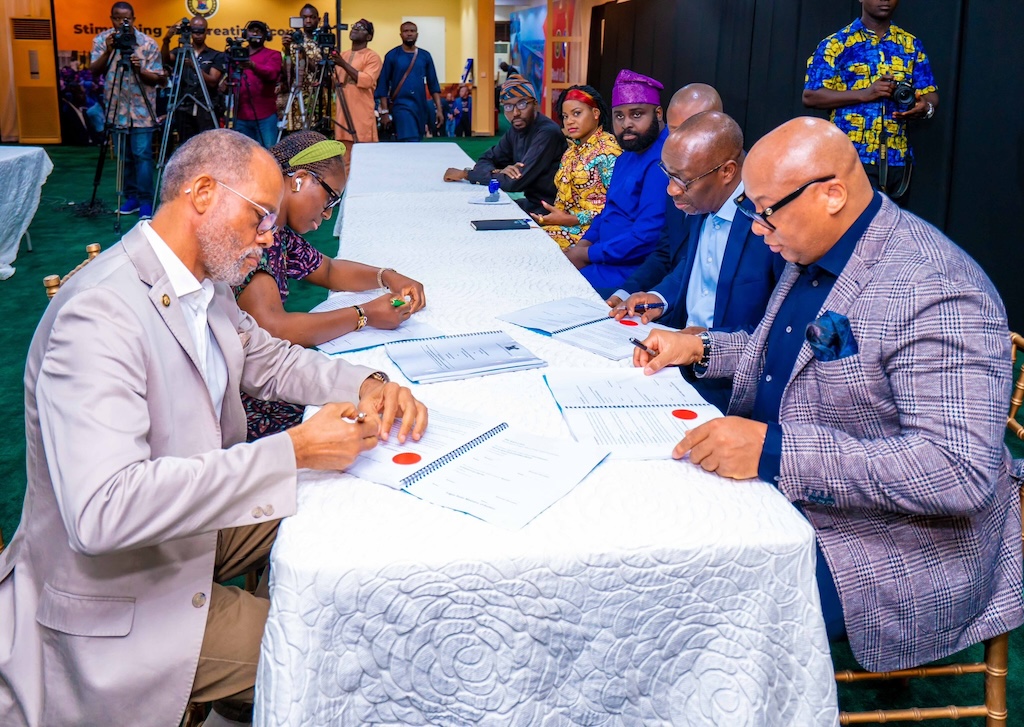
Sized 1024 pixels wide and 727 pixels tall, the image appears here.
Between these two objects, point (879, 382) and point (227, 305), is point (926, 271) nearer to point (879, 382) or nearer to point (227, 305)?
point (879, 382)

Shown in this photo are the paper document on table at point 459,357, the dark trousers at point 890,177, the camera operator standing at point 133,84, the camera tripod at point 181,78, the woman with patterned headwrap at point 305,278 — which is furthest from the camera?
the camera tripod at point 181,78

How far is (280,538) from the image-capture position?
3.61ft

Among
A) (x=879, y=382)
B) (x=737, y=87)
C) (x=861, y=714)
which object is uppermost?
(x=737, y=87)

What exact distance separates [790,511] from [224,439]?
0.93 m

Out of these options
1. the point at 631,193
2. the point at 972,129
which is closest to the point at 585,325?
the point at 631,193

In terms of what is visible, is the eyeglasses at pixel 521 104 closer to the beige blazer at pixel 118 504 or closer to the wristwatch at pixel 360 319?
the wristwatch at pixel 360 319

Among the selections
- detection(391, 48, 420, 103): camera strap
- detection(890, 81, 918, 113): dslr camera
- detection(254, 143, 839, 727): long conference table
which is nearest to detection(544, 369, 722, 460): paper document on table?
detection(254, 143, 839, 727): long conference table

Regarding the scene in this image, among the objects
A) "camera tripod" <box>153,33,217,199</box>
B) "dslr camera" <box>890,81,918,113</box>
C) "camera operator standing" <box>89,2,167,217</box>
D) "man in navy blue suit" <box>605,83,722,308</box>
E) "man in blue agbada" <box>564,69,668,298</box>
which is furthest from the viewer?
"camera tripod" <box>153,33,217,199</box>

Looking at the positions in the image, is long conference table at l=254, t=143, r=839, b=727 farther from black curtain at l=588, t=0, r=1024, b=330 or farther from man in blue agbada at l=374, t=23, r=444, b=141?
man in blue agbada at l=374, t=23, r=444, b=141

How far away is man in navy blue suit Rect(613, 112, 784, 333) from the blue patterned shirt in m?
1.87

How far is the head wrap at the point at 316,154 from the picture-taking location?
7.14 ft

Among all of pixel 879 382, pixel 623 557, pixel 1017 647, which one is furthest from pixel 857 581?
pixel 1017 647

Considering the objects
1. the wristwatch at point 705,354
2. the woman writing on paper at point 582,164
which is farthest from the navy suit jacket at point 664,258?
Result: the wristwatch at point 705,354

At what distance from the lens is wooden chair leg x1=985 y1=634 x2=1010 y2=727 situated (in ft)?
4.74
